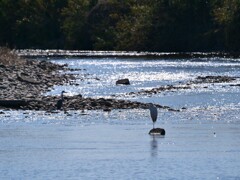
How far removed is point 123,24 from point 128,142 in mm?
92685

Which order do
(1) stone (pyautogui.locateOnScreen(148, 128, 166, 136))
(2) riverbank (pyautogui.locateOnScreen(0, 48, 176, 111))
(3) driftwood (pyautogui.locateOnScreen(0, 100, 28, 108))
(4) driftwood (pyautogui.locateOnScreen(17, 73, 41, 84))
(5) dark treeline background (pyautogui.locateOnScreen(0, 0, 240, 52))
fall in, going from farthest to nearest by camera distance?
1. (5) dark treeline background (pyautogui.locateOnScreen(0, 0, 240, 52))
2. (4) driftwood (pyautogui.locateOnScreen(17, 73, 41, 84))
3. (2) riverbank (pyautogui.locateOnScreen(0, 48, 176, 111))
4. (3) driftwood (pyautogui.locateOnScreen(0, 100, 28, 108))
5. (1) stone (pyautogui.locateOnScreen(148, 128, 166, 136))

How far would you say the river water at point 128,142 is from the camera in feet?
75.0

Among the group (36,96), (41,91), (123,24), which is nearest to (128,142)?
(36,96)

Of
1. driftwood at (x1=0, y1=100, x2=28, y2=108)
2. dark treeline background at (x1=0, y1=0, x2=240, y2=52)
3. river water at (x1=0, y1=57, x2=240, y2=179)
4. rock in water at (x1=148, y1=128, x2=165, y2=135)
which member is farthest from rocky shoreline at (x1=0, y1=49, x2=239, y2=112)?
dark treeline background at (x1=0, y1=0, x2=240, y2=52)

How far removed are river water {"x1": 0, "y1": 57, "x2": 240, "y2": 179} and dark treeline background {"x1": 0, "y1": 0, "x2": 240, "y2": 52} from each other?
208 feet

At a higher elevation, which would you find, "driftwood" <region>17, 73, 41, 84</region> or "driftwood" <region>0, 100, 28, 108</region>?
"driftwood" <region>17, 73, 41, 84</region>

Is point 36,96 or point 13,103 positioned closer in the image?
point 13,103

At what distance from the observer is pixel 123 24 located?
11988 cm

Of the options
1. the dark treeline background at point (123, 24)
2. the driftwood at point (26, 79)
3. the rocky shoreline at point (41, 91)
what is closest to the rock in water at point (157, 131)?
the rocky shoreline at point (41, 91)

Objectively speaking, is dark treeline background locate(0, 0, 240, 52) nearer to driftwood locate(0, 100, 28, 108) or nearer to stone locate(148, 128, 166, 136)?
driftwood locate(0, 100, 28, 108)

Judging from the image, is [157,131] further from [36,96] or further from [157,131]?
[36,96]

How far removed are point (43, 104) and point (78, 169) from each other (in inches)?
539

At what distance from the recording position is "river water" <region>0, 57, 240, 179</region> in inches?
900

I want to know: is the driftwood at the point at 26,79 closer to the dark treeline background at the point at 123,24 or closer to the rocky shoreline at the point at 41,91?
the rocky shoreline at the point at 41,91
